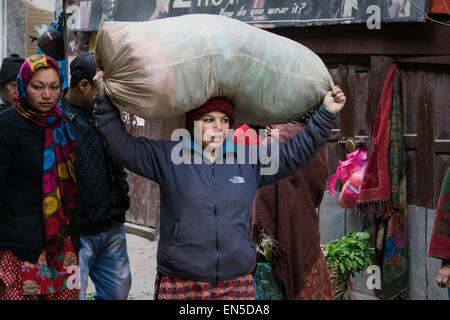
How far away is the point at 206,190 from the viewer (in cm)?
286

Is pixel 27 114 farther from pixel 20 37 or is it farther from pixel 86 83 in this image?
pixel 20 37

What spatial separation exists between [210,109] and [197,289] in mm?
831

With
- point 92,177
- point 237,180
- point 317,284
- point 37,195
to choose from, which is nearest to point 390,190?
point 317,284

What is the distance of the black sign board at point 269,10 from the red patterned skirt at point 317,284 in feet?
7.85

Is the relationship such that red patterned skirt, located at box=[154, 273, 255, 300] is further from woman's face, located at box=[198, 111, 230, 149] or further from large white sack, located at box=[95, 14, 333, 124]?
large white sack, located at box=[95, 14, 333, 124]

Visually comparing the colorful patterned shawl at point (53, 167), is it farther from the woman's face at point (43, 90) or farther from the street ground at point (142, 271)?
the street ground at point (142, 271)

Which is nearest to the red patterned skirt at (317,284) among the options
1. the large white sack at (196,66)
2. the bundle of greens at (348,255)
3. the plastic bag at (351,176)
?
the bundle of greens at (348,255)

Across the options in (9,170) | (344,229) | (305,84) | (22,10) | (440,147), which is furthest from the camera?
(22,10)

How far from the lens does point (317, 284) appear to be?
4008 mm

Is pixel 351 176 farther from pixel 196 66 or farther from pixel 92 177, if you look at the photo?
pixel 196 66

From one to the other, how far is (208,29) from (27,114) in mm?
1284

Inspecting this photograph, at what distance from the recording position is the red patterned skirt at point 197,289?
283 centimetres

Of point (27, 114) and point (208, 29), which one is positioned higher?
point (208, 29)

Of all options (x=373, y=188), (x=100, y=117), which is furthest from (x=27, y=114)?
(x=373, y=188)
